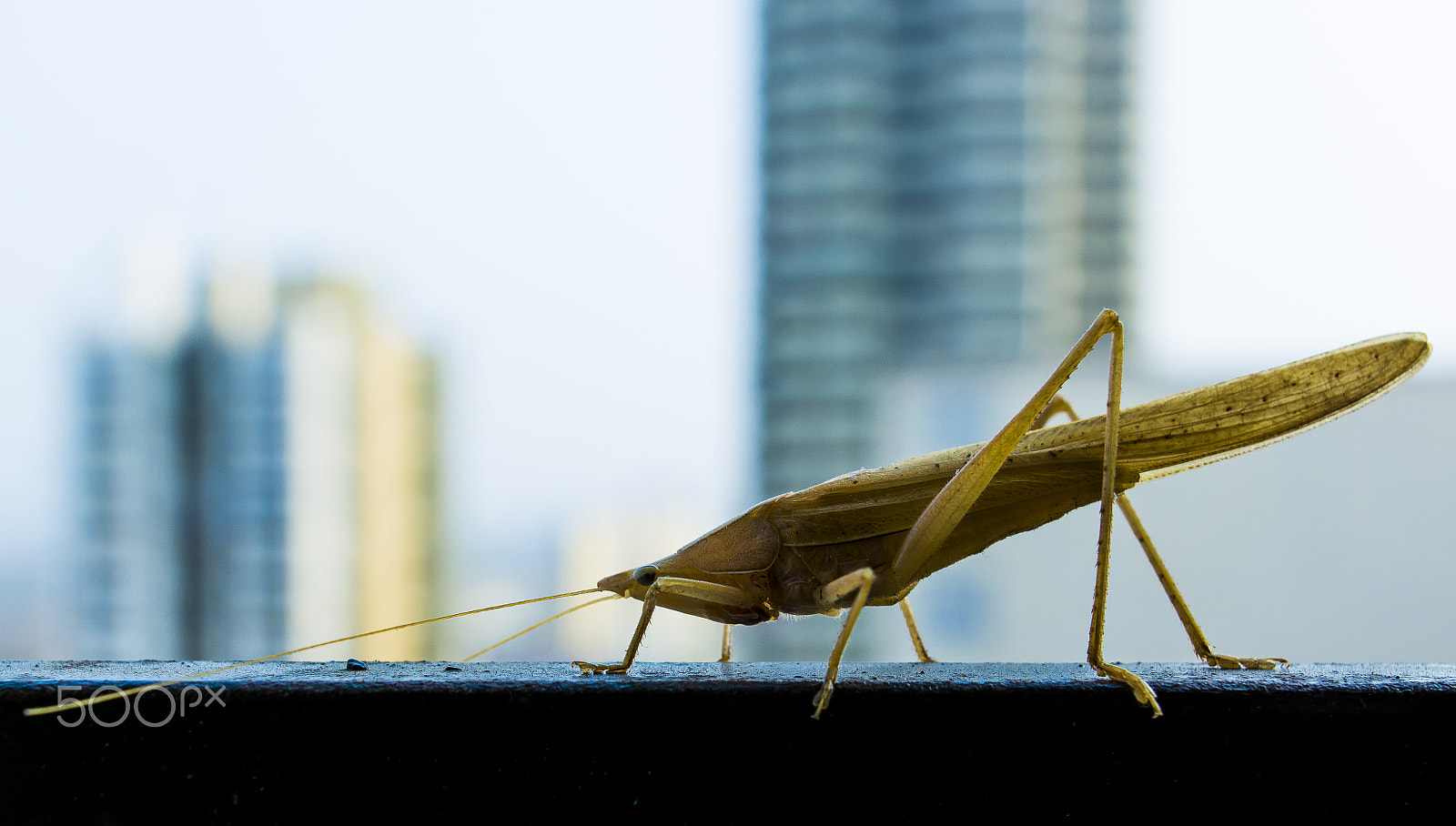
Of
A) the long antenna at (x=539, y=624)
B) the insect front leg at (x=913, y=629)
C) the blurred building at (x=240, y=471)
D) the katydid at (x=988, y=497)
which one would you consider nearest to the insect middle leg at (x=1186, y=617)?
the katydid at (x=988, y=497)

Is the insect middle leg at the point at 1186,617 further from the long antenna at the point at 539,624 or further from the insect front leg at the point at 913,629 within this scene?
the long antenna at the point at 539,624

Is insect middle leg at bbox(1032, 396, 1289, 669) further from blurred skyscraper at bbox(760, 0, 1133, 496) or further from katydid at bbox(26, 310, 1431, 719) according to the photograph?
blurred skyscraper at bbox(760, 0, 1133, 496)

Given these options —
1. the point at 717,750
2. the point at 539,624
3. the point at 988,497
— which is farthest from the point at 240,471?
the point at 717,750

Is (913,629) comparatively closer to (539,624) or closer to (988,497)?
(988,497)

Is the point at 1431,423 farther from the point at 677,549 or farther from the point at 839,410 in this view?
the point at 839,410

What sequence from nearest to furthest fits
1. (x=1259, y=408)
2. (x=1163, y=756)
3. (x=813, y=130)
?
(x=1163, y=756), (x=1259, y=408), (x=813, y=130)

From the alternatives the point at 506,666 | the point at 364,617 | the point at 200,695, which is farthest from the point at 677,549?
the point at 364,617

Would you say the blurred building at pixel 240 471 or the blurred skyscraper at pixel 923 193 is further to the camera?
the blurred skyscraper at pixel 923 193
